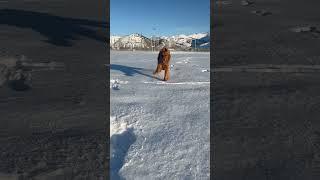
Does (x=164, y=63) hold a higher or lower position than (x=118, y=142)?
higher

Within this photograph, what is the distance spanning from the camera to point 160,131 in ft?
12.6

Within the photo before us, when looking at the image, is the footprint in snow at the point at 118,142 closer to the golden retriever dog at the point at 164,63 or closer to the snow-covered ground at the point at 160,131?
the snow-covered ground at the point at 160,131

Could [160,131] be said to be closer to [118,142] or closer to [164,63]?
[118,142]

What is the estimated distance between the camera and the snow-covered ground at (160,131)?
3162mm

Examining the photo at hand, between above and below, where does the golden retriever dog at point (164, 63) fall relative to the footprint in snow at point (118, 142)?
above

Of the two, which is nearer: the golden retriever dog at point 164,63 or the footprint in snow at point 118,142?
the footprint in snow at point 118,142

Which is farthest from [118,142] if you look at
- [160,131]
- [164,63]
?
[164,63]

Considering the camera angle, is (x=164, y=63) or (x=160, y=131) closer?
(x=160, y=131)

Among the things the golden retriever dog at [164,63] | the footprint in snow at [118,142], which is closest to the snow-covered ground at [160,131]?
the footprint in snow at [118,142]

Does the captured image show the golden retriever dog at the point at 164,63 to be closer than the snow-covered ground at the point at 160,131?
No

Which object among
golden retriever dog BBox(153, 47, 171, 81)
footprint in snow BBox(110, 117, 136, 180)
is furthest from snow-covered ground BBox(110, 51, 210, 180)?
golden retriever dog BBox(153, 47, 171, 81)
